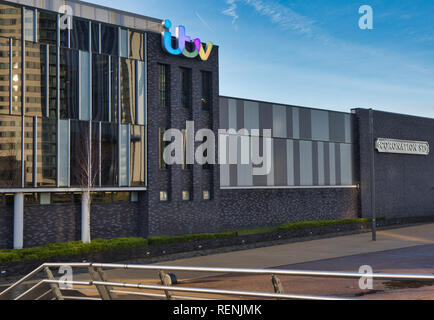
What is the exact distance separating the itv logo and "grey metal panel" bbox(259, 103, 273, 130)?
22.5 ft

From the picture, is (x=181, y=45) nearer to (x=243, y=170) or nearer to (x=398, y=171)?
(x=243, y=170)

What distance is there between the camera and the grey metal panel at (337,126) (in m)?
40.3

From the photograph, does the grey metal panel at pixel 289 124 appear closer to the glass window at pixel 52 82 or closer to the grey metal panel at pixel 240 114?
the grey metal panel at pixel 240 114

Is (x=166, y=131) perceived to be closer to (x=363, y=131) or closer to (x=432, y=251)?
(x=432, y=251)

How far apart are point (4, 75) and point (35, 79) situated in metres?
1.44

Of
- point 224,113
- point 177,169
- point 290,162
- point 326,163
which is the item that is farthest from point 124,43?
point 326,163

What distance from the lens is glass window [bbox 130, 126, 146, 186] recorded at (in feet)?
86.7

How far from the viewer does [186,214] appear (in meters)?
28.6

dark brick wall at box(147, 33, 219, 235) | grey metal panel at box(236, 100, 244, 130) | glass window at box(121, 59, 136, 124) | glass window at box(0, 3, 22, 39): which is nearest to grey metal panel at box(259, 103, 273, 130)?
grey metal panel at box(236, 100, 244, 130)

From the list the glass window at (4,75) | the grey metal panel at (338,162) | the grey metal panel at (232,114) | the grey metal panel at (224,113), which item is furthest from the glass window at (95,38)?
the grey metal panel at (338,162)

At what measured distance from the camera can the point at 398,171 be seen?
148 feet

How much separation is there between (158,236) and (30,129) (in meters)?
9.07

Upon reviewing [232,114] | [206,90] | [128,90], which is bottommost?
[232,114]

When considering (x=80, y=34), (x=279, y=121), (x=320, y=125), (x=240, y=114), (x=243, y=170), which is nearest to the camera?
(x=80, y=34)
